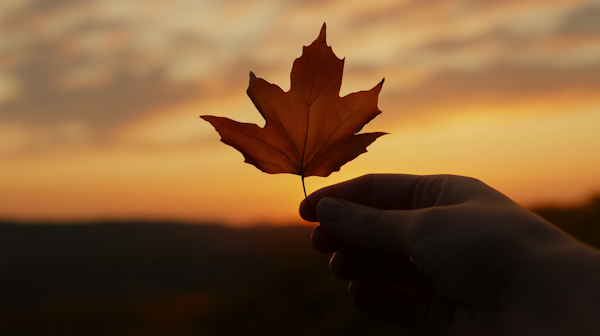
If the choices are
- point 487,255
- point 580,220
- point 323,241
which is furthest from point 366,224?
point 580,220

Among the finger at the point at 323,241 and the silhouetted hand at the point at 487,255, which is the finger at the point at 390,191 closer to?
the silhouetted hand at the point at 487,255

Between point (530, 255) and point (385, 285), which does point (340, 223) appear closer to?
point (530, 255)

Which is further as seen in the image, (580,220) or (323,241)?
(580,220)

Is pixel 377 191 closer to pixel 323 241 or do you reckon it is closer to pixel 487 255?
pixel 323 241

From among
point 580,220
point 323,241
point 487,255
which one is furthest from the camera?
point 580,220

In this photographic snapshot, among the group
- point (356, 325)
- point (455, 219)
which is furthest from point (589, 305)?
point (356, 325)

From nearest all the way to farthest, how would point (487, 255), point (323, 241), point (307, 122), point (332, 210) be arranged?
1. point (487, 255)
2. point (307, 122)
3. point (332, 210)
4. point (323, 241)

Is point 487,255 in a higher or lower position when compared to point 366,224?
lower
